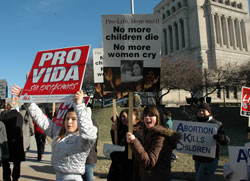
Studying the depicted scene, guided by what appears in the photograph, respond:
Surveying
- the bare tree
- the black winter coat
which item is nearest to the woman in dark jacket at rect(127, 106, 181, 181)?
the black winter coat

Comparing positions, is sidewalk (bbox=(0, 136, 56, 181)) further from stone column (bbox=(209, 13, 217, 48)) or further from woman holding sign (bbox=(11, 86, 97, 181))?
stone column (bbox=(209, 13, 217, 48))

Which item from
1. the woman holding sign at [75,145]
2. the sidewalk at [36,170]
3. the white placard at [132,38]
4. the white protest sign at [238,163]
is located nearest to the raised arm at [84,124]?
the woman holding sign at [75,145]

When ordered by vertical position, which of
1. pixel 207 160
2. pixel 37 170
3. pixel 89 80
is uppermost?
pixel 89 80

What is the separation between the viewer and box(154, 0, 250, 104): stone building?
5159cm

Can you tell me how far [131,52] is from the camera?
3.40 meters

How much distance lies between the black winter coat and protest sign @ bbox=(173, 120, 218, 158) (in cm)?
343

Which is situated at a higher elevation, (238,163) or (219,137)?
(219,137)

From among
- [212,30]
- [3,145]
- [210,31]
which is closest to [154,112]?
[3,145]

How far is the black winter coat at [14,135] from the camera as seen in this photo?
195 inches

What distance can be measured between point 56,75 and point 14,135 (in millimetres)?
2594

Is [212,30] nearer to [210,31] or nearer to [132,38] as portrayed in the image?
[210,31]

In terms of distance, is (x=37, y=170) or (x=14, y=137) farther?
(x=37, y=170)

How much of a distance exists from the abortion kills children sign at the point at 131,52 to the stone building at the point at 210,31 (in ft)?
153

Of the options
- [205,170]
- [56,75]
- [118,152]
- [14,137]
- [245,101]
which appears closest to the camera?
[118,152]
